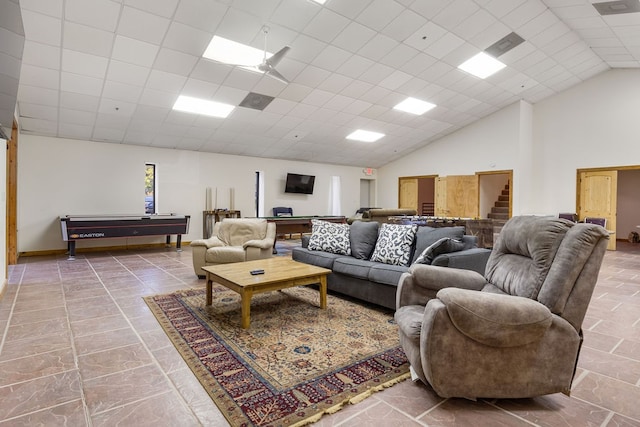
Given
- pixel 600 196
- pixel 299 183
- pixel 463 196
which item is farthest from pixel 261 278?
pixel 600 196

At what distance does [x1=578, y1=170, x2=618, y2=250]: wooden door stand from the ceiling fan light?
798cm

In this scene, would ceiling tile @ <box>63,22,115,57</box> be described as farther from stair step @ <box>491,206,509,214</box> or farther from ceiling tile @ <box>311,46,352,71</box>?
stair step @ <box>491,206,509,214</box>

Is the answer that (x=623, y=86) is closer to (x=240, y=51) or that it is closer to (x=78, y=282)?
(x=240, y=51)

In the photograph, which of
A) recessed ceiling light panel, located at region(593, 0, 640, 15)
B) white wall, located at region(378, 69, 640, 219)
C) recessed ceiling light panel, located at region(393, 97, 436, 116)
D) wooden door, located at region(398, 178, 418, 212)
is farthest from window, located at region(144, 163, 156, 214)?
recessed ceiling light panel, located at region(593, 0, 640, 15)

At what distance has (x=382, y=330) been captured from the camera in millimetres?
2848

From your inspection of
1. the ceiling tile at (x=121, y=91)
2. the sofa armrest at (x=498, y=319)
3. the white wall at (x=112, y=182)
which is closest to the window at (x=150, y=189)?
the white wall at (x=112, y=182)

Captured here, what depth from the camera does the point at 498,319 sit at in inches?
65.7

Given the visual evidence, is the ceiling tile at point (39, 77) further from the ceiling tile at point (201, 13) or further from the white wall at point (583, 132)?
the white wall at point (583, 132)

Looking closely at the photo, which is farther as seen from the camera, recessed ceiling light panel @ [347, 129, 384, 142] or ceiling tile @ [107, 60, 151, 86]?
recessed ceiling light panel @ [347, 129, 384, 142]

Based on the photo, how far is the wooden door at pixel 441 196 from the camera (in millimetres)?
10188

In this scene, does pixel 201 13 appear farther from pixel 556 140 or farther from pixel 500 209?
pixel 500 209

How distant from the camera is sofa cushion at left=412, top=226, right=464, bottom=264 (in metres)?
3.33

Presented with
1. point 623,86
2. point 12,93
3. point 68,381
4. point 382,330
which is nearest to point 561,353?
point 382,330

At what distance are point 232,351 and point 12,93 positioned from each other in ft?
8.87
